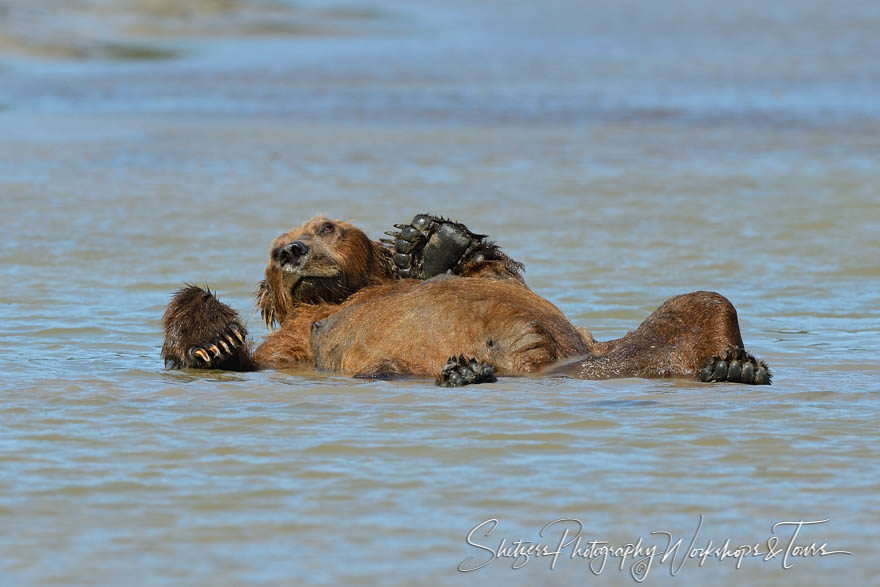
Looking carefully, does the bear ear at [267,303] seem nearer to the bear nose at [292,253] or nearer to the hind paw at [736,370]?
the bear nose at [292,253]

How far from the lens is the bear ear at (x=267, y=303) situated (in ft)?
28.0

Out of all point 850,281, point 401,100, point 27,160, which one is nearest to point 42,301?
point 850,281

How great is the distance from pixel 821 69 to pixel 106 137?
14.6m

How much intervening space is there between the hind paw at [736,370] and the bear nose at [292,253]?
248 centimetres

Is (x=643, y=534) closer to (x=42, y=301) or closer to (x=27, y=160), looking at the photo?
(x=42, y=301)

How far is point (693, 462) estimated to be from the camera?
5.43m

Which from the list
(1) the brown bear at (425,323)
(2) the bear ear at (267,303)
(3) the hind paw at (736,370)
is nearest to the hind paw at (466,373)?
(1) the brown bear at (425,323)

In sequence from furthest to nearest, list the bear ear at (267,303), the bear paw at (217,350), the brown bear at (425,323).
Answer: the bear ear at (267,303) → the bear paw at (217,350) → the brown bear at (425,323)

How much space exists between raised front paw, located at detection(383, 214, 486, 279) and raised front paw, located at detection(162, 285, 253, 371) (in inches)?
42.0

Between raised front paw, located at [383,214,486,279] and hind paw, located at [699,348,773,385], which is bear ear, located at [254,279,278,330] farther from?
hind paw, located at [699,348,773,385]

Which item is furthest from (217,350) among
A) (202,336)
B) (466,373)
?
(466,373)

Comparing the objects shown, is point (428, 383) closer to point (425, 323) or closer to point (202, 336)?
point (425, 323)

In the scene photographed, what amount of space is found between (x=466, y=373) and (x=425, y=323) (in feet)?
2.07

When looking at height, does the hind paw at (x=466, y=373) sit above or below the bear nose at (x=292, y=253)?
below
